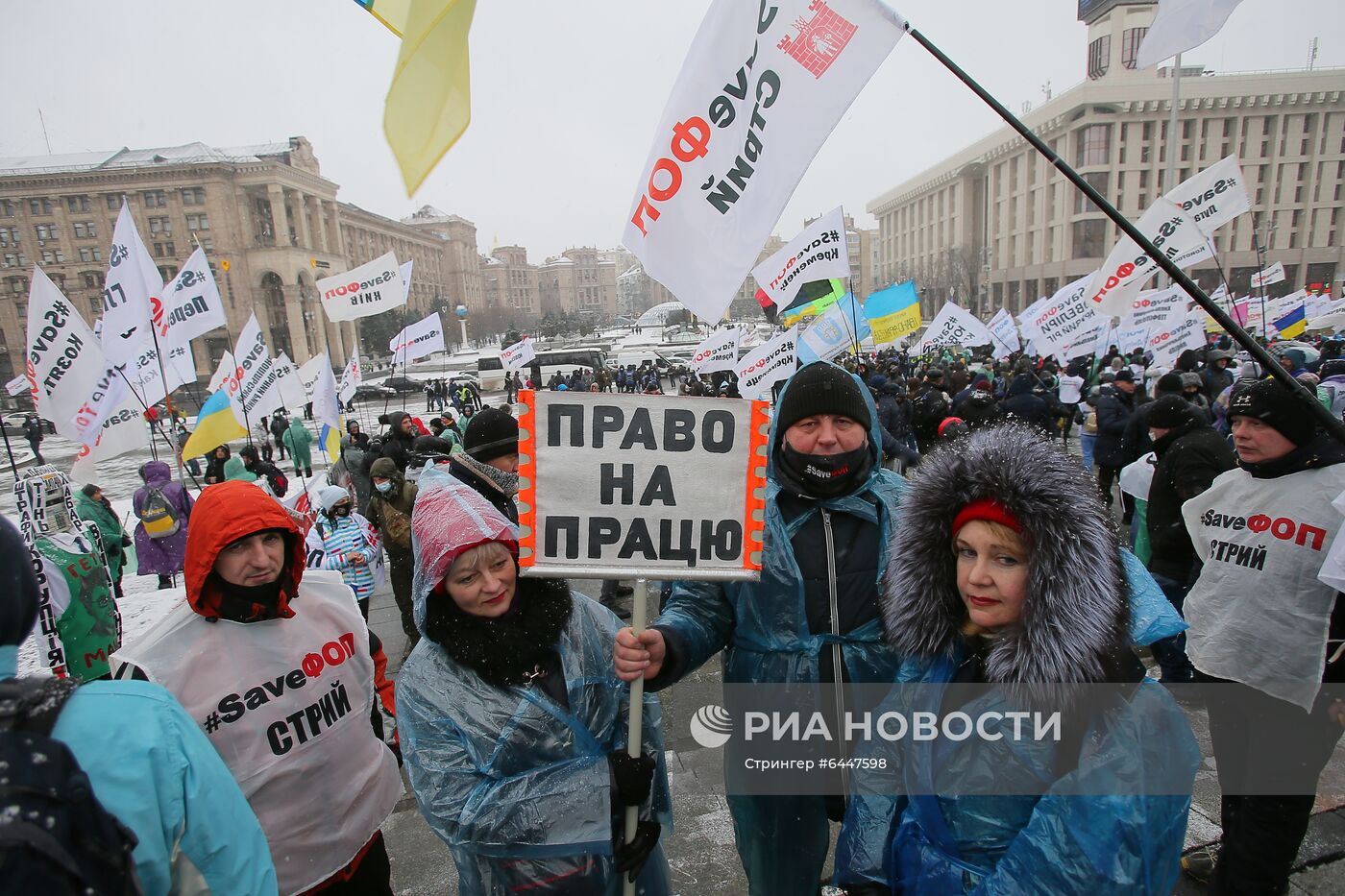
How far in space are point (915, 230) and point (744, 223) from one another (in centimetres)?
9664

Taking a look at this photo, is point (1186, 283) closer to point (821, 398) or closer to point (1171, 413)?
point (821, 398)

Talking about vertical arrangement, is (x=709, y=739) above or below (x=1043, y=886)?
below

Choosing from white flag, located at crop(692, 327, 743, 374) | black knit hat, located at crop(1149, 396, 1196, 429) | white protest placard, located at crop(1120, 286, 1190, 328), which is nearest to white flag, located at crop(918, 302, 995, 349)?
white protest placard, located at crop(1120, 286, 1190, 328)

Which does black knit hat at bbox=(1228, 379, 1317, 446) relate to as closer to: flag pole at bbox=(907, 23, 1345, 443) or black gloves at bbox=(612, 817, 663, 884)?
flag pole at bbox=(907, 23, 1345, 443)

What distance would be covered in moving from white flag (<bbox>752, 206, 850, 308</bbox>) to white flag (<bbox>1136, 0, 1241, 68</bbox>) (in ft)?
15.9

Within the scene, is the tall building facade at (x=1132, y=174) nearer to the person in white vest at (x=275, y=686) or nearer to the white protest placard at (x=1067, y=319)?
the white protest placard at (x=1067, y=319)

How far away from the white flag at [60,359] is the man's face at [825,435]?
6.98 metres

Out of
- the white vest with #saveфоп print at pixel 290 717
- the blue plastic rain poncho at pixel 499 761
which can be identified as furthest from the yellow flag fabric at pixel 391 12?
the white vest with #saveфоп print at pixel 290 717

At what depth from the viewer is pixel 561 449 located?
69.5 inches

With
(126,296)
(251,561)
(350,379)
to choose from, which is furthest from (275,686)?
(350,379)

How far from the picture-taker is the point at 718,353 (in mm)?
12477

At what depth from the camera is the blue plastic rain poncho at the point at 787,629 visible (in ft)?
6.84

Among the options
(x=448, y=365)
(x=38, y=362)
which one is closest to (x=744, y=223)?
(x=38, y=362)

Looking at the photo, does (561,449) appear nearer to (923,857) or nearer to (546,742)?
(546,742)
